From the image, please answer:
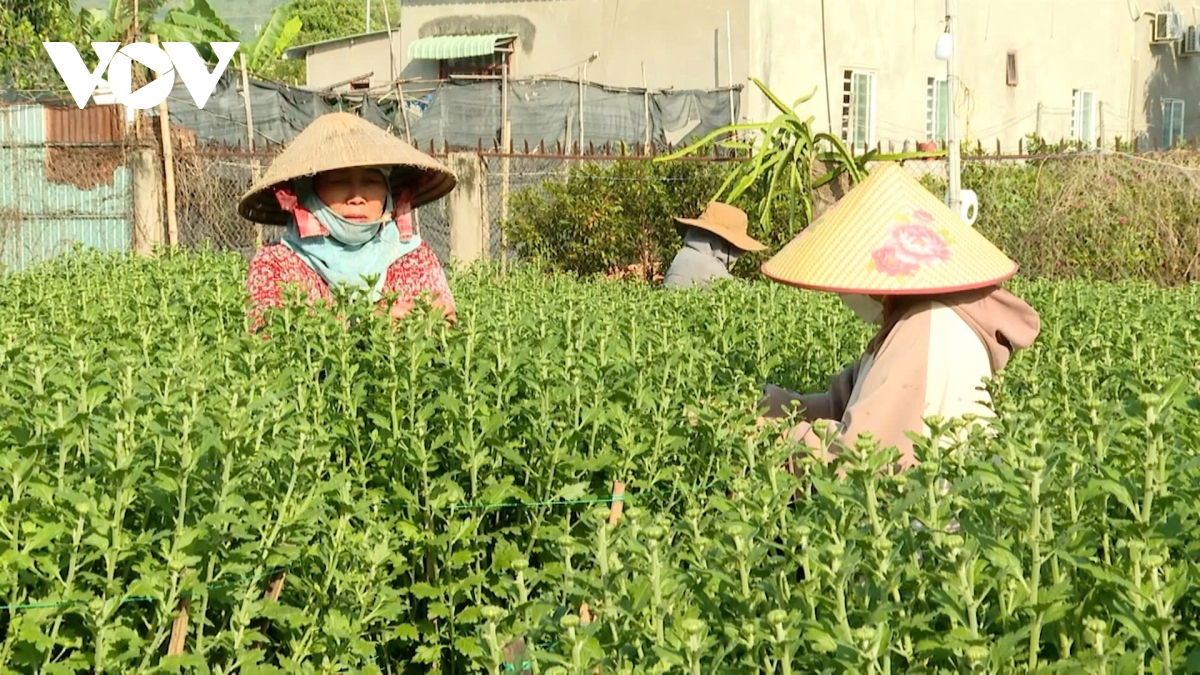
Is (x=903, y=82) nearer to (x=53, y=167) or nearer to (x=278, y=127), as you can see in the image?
(x=278, y=127)

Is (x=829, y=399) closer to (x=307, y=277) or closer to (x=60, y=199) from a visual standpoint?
(x=307, y=277)

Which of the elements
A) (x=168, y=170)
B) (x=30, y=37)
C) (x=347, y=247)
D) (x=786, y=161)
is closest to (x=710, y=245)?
(x=786, y=161)

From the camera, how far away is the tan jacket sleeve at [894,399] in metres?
3.97

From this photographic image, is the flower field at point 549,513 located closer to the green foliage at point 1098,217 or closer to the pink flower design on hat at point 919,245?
the pink flower design on hat at point 919,245

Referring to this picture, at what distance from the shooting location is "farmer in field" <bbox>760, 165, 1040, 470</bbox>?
4.05m

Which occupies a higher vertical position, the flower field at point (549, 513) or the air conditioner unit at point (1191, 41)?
the air conditioner unit at point (1191, 41)

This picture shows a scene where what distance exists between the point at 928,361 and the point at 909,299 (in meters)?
0.25

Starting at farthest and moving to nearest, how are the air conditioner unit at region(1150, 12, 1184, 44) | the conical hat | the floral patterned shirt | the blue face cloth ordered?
the air conditioner unit at region(1150, 12, 1184, 44) → the blue face cloth → the floral patterned shirt → the conical hat

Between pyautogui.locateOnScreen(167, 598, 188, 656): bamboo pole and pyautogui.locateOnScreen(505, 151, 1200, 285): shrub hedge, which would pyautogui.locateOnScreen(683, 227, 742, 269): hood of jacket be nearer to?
pyautogui.locateOnScreen(505, 151, 1200, 285): shrub hedge

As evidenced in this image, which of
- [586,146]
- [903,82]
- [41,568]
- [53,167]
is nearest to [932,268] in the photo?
[41,568]

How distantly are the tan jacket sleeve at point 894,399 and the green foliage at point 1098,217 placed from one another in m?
12.3

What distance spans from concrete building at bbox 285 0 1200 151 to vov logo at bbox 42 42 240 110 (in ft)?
21.3

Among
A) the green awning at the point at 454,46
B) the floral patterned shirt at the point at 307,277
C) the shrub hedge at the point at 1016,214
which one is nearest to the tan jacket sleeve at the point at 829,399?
the floral patterned shirt at the point at 307,277

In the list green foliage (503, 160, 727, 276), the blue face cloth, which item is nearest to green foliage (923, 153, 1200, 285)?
green foliage (503, 160, 727, 276)
